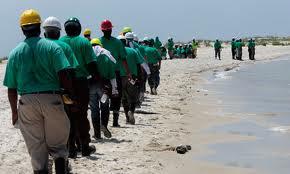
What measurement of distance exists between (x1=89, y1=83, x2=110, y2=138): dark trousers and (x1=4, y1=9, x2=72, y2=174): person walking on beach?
3.01m

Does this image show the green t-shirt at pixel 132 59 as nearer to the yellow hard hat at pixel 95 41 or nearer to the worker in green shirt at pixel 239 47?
the yellow hard hat at pixel 95 41

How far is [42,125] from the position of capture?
5961 millimetres

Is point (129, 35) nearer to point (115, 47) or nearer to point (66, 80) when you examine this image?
point (115, 47)

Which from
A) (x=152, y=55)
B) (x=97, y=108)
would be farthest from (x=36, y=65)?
(x=152, y=55)

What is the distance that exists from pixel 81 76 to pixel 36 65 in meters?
2.22

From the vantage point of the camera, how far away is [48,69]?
5852mm

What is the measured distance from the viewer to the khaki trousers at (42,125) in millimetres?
5875

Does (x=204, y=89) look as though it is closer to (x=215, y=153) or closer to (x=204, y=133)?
(x=204, y=133)

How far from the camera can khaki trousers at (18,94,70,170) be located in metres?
Answer: 5.88

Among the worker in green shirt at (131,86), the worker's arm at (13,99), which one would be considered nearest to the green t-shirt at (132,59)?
the worker in green shirt at (131,86)

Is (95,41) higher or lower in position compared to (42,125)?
higher

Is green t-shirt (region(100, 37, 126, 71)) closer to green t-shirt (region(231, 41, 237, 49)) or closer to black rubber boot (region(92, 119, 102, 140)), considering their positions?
black rubber boot (region(92, 119, 102, 140))

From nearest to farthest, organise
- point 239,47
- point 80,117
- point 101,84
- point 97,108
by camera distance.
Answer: point 80,117
point 101,84
point 97,108
point 239,47

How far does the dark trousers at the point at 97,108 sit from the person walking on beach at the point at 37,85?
3.01 meters
